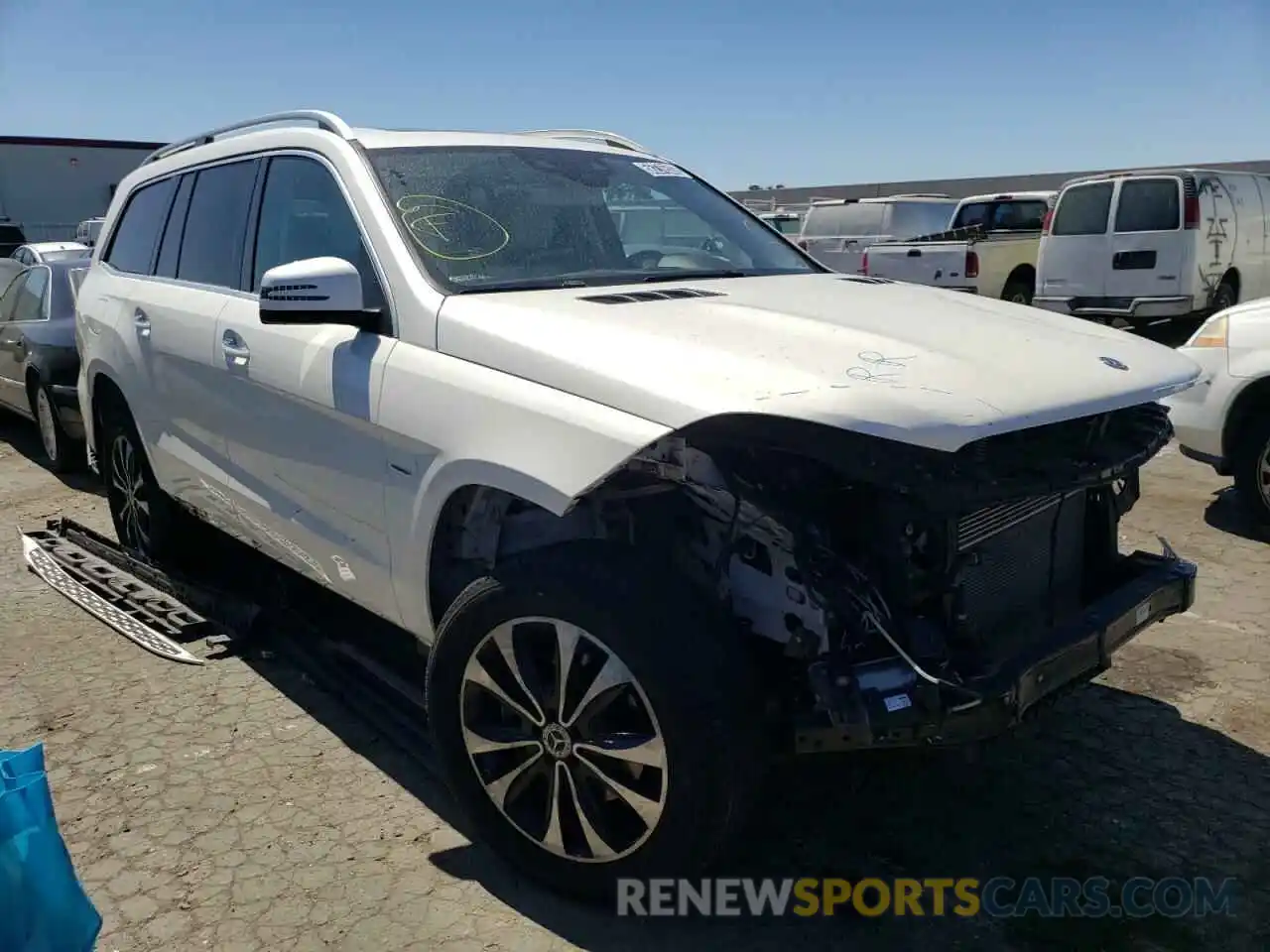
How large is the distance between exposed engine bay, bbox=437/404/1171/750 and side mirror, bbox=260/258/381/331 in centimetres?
68

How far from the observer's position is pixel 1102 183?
12984 mm

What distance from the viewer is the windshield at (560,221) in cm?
326

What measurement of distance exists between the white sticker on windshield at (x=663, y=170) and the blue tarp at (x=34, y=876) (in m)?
2.97

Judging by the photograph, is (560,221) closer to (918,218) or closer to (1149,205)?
(1149,205)

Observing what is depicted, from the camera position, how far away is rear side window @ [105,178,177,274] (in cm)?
491

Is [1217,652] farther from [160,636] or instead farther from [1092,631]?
[160,636]

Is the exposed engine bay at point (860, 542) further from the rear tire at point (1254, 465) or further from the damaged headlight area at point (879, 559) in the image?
the rear tire at point (1254, 465)

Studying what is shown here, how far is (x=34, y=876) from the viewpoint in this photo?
2039mm

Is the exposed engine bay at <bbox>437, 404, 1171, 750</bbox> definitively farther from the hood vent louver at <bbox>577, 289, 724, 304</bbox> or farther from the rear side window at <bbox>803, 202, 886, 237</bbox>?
the rear side window at <bbox>803, 202, 886, 237</bbox>

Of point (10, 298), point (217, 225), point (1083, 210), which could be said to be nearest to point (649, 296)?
point (217, 225)

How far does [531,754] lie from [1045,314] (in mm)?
2121

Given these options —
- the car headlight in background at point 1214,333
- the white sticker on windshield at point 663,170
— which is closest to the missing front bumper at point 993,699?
the white sticker on windshield at point 663,170

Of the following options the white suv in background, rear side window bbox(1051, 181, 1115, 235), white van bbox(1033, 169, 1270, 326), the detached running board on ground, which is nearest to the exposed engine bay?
the detached running board on ground

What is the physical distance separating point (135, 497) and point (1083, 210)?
1168 cm
